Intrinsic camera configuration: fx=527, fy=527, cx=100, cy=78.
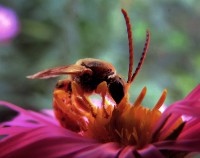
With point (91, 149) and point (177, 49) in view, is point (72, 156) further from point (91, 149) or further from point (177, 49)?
point (177, 49)

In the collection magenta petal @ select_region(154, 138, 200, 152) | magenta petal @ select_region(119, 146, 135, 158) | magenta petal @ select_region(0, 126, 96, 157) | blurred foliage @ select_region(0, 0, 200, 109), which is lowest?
magenta petal @ select_region(154, 138, 200, 152)

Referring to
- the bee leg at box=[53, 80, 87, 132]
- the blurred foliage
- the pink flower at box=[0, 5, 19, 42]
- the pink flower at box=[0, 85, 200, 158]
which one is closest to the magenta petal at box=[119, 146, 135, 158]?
the pink flower at box=[0, 85, 200, 158]

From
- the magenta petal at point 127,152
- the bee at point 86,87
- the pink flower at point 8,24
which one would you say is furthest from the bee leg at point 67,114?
the pink flower at point 8,24

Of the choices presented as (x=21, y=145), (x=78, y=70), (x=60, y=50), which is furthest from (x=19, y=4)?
(x=21, y=145)

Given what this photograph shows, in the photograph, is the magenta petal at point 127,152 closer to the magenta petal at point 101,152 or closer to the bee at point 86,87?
the magenta petal at point 101,152

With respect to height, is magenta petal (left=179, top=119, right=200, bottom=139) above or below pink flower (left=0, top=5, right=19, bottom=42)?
below

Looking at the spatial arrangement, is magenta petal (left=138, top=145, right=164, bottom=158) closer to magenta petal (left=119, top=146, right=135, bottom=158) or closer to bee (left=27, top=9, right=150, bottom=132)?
magenta petal (left=119, top=146, right=135, bottom=158)
